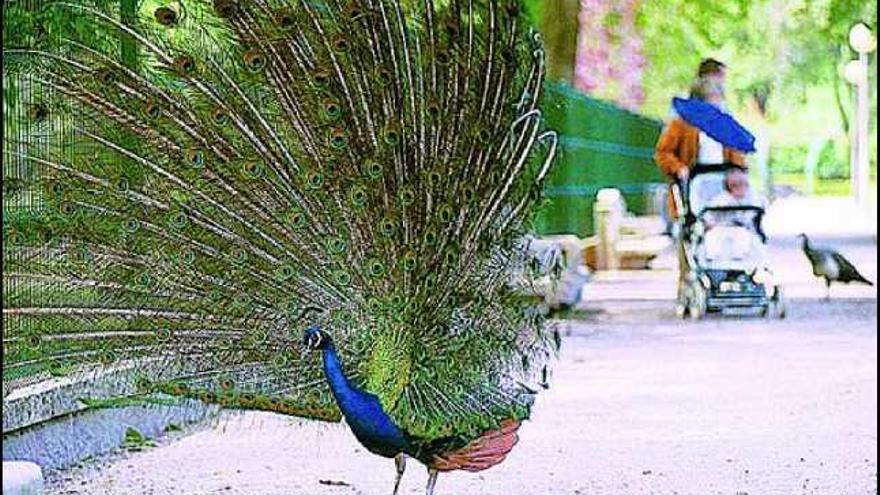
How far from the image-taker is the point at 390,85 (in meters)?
6.63

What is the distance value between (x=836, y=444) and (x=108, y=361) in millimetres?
4040

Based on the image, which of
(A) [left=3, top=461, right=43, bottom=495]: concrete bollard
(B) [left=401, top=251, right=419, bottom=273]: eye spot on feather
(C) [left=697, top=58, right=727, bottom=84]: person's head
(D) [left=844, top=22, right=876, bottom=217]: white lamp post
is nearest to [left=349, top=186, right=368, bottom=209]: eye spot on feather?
(B) [left=401, top=251, right=419, bottom=273]: eye spot on feather

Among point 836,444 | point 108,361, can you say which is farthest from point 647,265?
point 108,361

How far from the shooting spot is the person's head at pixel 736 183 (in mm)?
14359

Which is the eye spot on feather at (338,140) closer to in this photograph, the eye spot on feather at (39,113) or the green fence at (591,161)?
the eye spot on feather at (39,113)

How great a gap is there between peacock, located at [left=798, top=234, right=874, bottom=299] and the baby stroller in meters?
2.04

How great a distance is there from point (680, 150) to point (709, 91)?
1.86 ft

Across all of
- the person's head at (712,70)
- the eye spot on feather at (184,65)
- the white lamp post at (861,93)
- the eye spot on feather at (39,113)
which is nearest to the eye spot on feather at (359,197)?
the eye spot on feather at (184,65)

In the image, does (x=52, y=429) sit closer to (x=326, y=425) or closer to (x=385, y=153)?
(x=326, y=425)

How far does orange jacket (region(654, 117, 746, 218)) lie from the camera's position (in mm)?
14438

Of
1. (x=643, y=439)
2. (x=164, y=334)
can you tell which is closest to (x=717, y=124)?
(x=643, y=439)

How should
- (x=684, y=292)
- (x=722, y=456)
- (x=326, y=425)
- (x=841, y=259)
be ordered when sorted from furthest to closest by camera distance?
(x=841, y=259) → (x=684, y=292) → (x=722, y=456) → (x=326, y=425)

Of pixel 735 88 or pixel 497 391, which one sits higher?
pixel 735 88

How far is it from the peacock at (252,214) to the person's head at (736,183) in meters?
7.99
